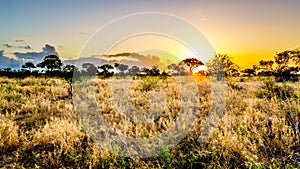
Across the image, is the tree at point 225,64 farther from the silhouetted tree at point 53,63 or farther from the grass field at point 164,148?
the grass field at point 164,148

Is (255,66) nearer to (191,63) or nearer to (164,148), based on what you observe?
(191,63)

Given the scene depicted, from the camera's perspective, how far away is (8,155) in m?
5.12

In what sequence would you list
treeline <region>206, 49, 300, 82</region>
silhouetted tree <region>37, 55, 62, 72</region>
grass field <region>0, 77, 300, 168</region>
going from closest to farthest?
grass field <region>0, 77, 300, 168</region> < silhouetted tree <region>37, 55, 62, 72</region> < treeline <region>206, 49, 300, 82</region>

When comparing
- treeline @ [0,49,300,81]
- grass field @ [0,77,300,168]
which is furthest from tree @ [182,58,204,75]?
grass field @ [0,77,300,168]

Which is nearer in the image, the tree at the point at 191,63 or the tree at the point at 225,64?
the tree at the point at 191,63

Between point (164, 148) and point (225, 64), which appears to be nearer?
point (164, 148)

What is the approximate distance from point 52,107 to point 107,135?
2.96 m

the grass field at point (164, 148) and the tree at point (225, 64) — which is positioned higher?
the tree at point (225, 64)

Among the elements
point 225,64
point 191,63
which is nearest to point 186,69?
point 191,63

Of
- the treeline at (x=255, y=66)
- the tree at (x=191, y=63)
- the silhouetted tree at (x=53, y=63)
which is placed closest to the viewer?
the silhouetted tree at (x=53, y=63)

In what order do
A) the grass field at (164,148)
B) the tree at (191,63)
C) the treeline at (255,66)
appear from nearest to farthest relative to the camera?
the grass field at (164,148), the tree at (191,63), the treeline at (255,66)

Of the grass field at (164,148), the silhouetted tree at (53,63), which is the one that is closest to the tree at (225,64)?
the silhouetted tree at (53,63)

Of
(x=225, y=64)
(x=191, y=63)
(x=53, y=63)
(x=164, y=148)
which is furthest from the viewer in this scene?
(x=225, y=64)

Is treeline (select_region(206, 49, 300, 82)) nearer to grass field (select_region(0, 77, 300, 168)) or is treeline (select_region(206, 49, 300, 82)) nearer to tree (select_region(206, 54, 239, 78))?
tree (select_region(206, 54, 239, 78))
